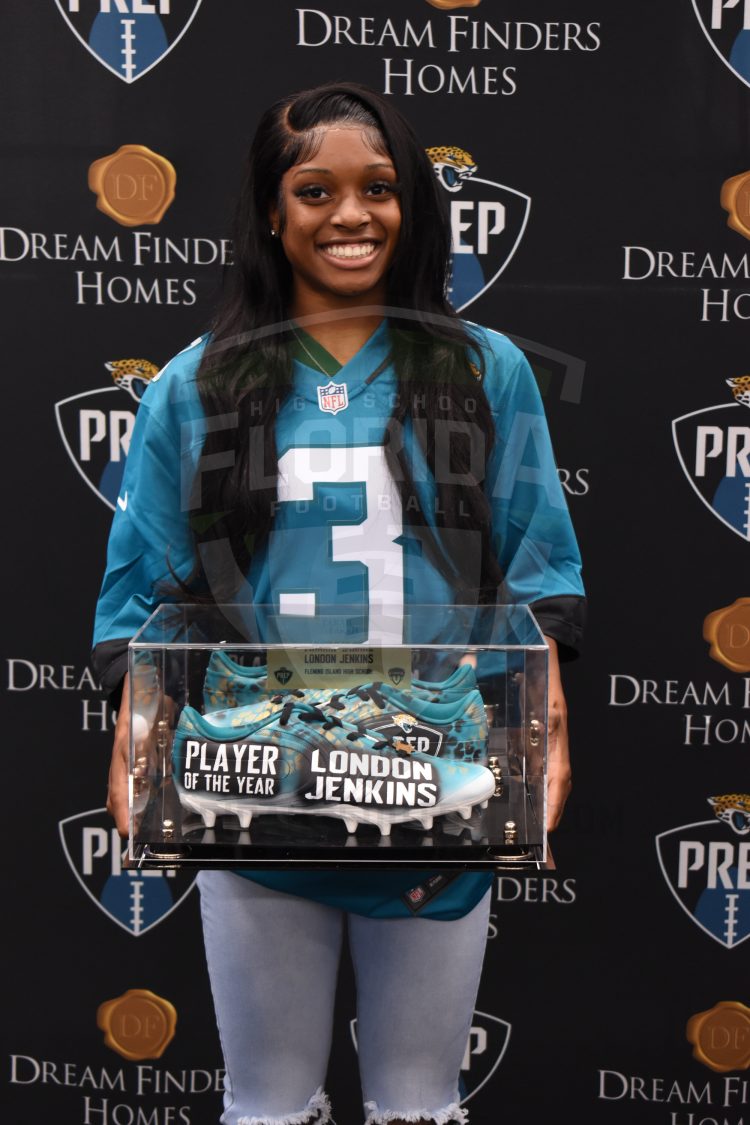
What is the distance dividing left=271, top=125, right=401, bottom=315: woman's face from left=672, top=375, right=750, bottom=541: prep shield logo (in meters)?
0.85

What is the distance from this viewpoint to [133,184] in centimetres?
212

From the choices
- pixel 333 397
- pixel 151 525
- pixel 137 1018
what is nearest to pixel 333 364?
pixel 333 397

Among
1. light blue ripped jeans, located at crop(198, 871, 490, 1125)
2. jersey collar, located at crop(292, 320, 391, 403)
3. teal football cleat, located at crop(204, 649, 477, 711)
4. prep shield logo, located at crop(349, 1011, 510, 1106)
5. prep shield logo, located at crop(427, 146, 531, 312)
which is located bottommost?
prep shield logo, located at crop(349, 1011, 510, 1106)

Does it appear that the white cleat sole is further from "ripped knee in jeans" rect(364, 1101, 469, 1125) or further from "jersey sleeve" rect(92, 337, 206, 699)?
"ripped knee in jeans" rect(364, 1101, 469, 1125)

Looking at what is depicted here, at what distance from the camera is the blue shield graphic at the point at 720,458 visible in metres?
2.18

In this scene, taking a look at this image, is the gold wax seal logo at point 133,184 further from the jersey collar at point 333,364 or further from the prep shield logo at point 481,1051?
the prep shield logo at point 481,1051

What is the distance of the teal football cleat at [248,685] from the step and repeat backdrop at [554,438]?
0.87m

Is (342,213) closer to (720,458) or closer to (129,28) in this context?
(129,28)

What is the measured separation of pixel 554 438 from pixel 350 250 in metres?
0.78

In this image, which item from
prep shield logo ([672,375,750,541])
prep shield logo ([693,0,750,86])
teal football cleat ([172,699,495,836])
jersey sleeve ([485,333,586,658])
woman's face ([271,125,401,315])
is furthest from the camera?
prep shield logo ([672,375,750,541])

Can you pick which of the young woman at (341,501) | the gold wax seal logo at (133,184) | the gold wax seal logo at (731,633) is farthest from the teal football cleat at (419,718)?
the gold wax seal logo at (133,184)

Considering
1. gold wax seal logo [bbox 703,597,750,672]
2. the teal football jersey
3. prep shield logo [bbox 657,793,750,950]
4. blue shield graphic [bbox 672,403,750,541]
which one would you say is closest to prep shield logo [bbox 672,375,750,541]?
blue shield graphic [bbox 672,403,750,541]

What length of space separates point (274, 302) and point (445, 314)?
0.74 ft

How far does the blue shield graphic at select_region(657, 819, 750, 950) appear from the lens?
2299mm
